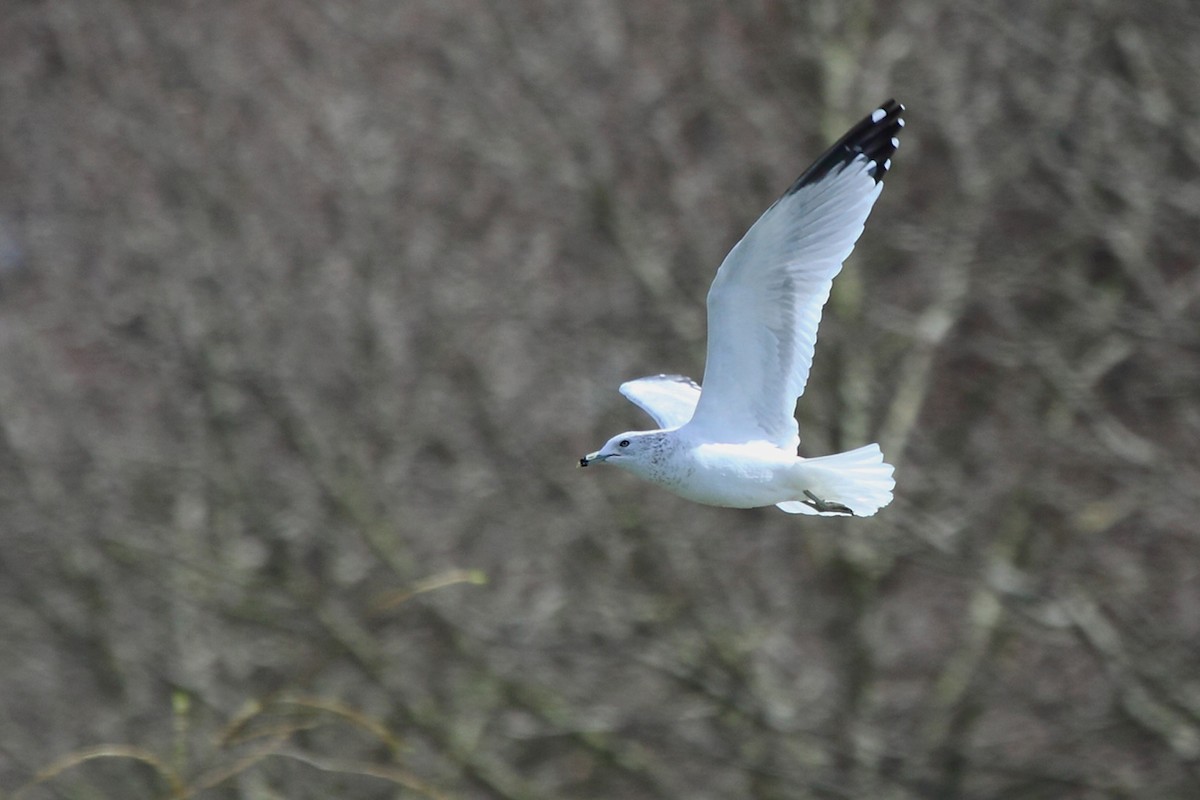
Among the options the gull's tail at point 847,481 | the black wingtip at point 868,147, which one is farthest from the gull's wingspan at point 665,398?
the black wingtip at point 868,147

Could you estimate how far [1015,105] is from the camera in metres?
7.55

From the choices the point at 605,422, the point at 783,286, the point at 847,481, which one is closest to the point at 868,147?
the point at 783,286

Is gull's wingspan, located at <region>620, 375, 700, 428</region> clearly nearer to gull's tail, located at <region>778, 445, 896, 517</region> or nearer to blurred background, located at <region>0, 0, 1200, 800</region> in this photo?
gull's tail, located at <region>778, 445, 896, 517</region>

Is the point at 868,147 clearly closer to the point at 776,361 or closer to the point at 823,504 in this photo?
the point at 776,361

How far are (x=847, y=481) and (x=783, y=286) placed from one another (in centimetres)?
41

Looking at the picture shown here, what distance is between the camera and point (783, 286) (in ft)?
12.6

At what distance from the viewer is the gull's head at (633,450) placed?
3811mm

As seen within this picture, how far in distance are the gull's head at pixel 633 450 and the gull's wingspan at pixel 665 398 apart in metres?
0.37

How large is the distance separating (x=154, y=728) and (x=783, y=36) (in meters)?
3.80

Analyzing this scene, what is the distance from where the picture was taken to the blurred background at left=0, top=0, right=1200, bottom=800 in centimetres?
696

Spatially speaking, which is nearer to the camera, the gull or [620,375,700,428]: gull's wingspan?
the gull

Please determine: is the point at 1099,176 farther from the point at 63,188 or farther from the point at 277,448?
the point at 63,188

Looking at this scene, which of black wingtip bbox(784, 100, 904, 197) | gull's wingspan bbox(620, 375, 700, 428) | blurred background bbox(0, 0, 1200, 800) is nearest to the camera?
black wingtip bbox(784, 100, 904, 197)

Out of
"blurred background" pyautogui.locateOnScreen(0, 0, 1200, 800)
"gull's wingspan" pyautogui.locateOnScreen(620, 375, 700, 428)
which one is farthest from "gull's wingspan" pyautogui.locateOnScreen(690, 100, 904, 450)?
"blurred background" pyautogui.locateOnScreen(0, 0, 1200, 800)
